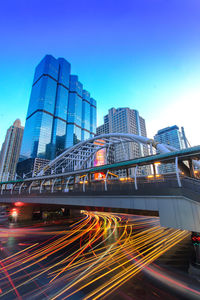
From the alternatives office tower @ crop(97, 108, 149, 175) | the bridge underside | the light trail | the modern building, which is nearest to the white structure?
the light trail

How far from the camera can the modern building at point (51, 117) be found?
120 m

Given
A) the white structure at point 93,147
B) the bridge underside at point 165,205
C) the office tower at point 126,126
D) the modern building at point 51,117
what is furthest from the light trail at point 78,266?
the office tower at point 126,126

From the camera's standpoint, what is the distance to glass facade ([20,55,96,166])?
122 metres

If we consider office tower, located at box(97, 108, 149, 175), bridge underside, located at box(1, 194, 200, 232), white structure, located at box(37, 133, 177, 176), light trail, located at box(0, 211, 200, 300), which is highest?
office tower, located at box(97, 108, 149, 175)

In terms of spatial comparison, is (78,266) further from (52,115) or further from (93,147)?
(52,115)

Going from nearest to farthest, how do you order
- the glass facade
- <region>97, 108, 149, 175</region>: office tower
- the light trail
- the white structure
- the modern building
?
the light trail → the white structure → the modern building → the glass facade → <region>97, 108, 149, 175</region>: office tower

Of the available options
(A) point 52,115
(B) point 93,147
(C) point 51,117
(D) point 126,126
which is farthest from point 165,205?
(A) point 52,115

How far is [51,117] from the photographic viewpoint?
137000mm

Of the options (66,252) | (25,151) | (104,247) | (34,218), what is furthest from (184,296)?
(25,151)

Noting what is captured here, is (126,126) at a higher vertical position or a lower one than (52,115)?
lower

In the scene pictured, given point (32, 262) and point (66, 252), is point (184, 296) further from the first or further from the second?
point (32, 262)

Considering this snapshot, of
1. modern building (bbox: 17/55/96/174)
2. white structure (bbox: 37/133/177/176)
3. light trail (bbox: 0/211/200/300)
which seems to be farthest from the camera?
modern building (bbox: 17/55/96/174)

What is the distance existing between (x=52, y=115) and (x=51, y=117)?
291 cm

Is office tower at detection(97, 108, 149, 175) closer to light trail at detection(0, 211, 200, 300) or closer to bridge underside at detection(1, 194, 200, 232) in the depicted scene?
light trail at detection(0, 211, 200, 300)
